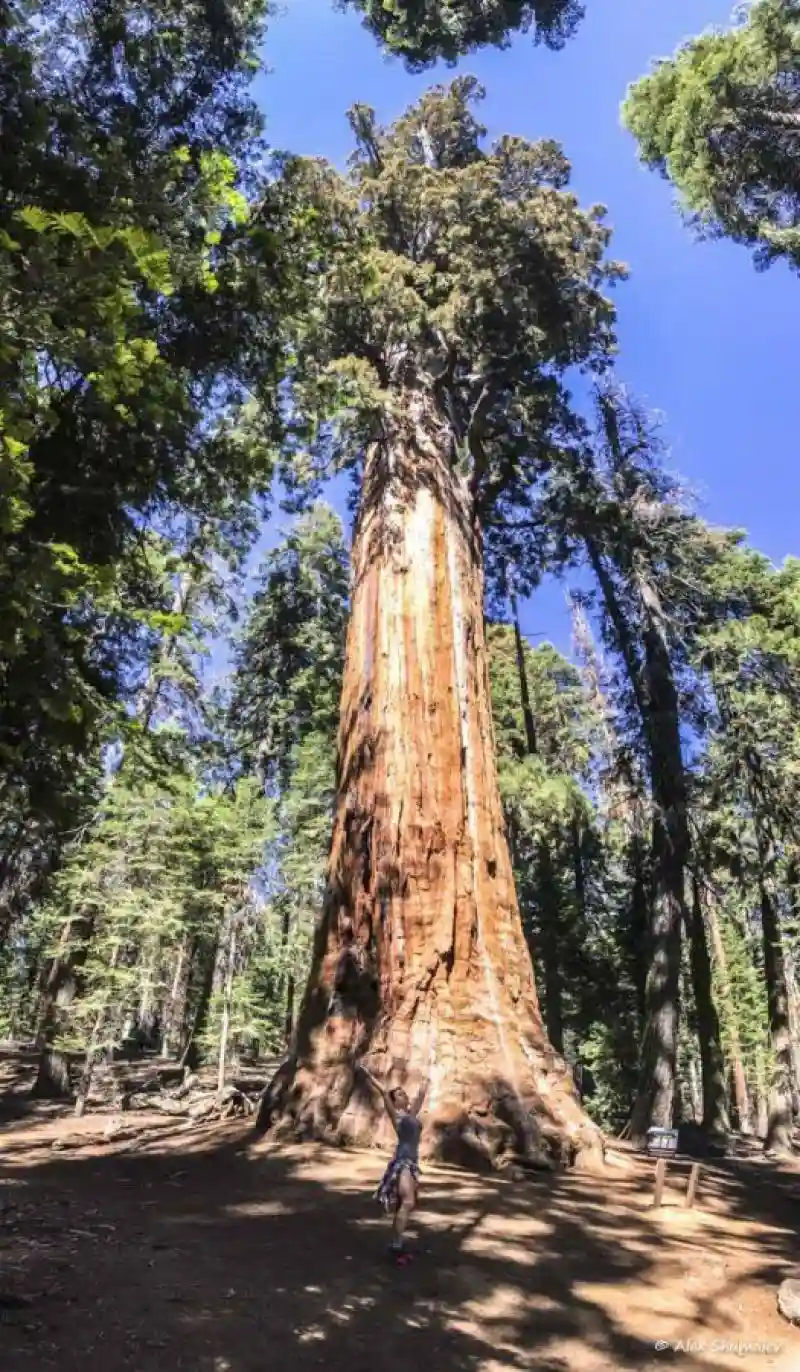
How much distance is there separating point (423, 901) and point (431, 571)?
14.0 ft

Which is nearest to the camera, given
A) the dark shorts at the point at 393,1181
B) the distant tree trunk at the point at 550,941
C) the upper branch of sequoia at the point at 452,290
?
the dark shorts at the point at 393,1181

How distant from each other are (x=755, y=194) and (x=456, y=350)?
256 inches

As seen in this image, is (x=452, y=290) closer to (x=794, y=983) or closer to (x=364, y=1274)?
(x=364, y=1274)

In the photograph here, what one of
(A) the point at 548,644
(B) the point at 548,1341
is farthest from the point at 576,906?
(B) the point at 548,1341

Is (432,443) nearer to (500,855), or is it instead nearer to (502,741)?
(500,855)

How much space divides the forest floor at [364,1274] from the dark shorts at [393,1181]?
144 mm

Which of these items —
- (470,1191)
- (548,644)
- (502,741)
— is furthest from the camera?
(548,644)

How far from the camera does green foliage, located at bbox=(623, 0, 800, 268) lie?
41.7 ft

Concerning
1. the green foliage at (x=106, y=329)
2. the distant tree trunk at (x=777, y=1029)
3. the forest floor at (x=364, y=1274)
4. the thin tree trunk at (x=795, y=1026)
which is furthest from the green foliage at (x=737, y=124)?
the thin tree trunk at (x=795, y=1026)

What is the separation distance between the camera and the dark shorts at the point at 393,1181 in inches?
228

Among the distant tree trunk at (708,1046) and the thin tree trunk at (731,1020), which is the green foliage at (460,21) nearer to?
the distant tree trunk at (708,1046)

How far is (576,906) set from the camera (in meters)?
19.8

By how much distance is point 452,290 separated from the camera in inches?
492

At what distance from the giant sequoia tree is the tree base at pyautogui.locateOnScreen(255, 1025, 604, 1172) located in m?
0.02
